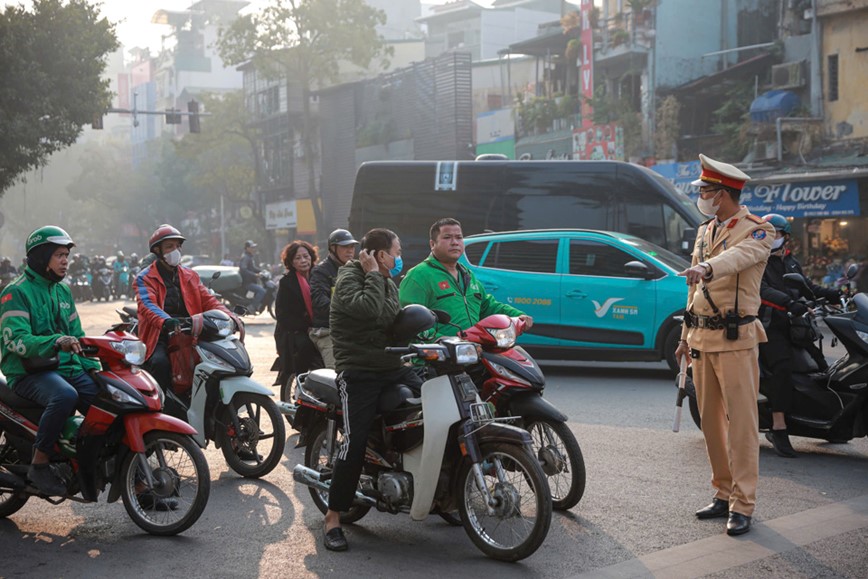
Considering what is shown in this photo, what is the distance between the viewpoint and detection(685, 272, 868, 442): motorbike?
7.36 meters

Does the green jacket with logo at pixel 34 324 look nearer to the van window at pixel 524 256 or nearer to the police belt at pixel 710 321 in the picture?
the police belt at pixel 710 321

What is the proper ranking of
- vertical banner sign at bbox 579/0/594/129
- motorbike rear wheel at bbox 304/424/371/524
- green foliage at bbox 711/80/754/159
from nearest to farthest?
motorbike rear wheel at bbox 304/424/371/524 < green foliage at bbox 711/80/754/159 < vertical banner sign at bbox 579/0/594/129

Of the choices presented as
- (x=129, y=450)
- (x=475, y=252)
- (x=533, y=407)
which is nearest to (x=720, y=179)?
(x=533, y=407)

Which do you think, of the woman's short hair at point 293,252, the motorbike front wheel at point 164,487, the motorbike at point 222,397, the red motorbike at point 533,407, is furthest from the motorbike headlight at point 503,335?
→ the woman's short hair at point 293,252

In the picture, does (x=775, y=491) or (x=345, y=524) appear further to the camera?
(x=775, y=491)

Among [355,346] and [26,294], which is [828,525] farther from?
[26,294]

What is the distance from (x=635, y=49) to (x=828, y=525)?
2835 centimetres

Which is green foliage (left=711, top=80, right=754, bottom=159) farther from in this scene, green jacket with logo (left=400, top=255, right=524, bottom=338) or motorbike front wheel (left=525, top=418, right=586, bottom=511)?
motorbike front wheel (left=525, top=418, right=586, bottom=511)

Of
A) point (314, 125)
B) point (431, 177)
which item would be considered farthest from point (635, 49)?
point (314, 125)

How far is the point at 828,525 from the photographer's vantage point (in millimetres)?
5832

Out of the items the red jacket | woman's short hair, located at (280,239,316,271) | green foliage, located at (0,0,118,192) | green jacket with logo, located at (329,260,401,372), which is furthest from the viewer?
green foliage, located at (0,0,118,192)

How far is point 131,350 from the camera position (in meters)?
5.86

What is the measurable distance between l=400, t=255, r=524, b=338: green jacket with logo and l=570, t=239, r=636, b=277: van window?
5639mm

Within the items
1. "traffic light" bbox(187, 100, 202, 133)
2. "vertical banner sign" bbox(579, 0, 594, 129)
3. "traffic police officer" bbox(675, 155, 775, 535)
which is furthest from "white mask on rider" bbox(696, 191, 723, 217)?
"vertical banner sign" bbox(579, 0, 594, 129)
